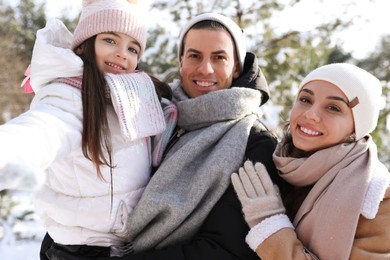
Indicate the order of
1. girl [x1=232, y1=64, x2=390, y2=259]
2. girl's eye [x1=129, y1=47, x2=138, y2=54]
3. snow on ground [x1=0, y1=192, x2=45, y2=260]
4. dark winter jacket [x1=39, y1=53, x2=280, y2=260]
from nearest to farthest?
1. girl [x1=232, y1=64, x2=390, y2=259]
2. dark winter jacket [x1=39, y1=53, x2=280, y2=260]
3. girl's eye [x1=129, y1=47, x2=138, y2=54]
4. snow on ground [x1=0, y1=192, x2=45, y2=260]

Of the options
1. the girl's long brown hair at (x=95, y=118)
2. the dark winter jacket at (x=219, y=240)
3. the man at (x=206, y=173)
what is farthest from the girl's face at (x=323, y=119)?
the girl's long brown hair at (x=95, y=118)

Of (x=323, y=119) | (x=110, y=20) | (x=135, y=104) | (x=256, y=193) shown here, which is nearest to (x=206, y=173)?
(x=256, y=193)

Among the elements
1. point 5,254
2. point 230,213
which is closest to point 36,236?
point 5,254

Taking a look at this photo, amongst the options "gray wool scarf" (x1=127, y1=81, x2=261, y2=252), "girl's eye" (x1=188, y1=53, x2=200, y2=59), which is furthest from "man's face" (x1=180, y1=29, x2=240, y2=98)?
"gray wool scarf" (x1=127, y1=81, x2=261, y2=252)

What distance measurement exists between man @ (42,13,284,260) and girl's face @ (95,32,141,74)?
296 millimetres

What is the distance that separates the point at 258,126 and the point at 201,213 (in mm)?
438

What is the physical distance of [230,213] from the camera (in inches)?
63.4

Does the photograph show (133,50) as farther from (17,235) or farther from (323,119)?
(17,235)

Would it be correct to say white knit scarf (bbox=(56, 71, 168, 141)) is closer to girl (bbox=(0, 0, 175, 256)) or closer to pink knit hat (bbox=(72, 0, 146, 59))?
girl (bbox=(0, 0, 175, 256))

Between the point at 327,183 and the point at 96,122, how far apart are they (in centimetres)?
79

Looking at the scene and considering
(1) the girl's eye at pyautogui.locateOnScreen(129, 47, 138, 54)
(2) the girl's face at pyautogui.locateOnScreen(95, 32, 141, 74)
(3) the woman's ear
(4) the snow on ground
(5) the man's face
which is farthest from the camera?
(4) the snow on ground

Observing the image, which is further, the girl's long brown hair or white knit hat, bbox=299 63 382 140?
white knit hat, bbox=299 63 382 140

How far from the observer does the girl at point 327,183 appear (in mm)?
1458

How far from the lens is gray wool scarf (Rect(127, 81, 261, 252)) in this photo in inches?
63.4
